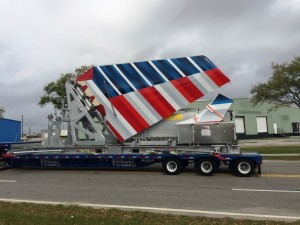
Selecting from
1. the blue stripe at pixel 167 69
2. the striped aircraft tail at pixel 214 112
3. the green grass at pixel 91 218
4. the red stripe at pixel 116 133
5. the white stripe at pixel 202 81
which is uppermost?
the blue stripe at pixel 167 69

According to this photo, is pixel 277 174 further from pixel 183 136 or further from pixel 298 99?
pixel 298 99

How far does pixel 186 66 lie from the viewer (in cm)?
1405

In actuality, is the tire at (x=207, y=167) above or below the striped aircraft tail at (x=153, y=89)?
below

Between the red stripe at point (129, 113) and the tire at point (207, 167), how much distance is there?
264 cm

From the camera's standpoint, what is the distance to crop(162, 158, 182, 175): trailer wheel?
13.1 meters

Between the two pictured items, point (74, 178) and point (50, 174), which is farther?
point (50, 174)

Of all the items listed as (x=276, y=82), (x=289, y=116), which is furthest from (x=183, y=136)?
(x=289, y=116)

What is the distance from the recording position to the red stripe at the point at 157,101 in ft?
45.9

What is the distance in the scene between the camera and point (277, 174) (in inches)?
520

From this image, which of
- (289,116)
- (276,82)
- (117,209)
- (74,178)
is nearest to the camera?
(117,209)

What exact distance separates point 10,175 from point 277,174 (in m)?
10.3

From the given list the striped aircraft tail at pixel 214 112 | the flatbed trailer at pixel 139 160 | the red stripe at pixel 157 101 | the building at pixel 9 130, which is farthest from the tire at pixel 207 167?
the building at pixel 9 130

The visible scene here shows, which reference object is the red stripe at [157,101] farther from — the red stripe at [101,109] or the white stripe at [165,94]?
the red stripe at [101,109]

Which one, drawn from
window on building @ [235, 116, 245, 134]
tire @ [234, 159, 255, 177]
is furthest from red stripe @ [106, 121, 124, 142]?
window on building @ [235, 116, 245, 134]
